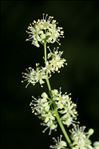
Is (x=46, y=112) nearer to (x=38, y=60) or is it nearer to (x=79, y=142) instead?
(x=79, y=142)

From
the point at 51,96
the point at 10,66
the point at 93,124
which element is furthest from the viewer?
the point at 10,66

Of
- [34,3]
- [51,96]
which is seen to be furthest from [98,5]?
[51,96]

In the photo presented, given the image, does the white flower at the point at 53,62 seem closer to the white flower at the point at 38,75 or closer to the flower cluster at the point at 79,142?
the white flower at the point at 38,75

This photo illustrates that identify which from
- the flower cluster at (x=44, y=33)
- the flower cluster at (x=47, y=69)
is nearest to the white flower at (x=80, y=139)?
the flower cluster at (x=47, y=69)

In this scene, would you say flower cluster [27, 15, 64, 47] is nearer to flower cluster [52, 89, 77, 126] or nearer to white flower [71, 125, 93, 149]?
flower cluster [52, 89, 77, 126]

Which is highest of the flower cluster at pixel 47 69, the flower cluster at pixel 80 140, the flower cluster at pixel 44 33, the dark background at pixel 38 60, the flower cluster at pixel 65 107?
the dark background at pixel 38 60

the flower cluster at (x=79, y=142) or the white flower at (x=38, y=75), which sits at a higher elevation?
the white flower at (x=38, y=75)

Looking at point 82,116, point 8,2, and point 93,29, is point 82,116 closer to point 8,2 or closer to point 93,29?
point 93,29
